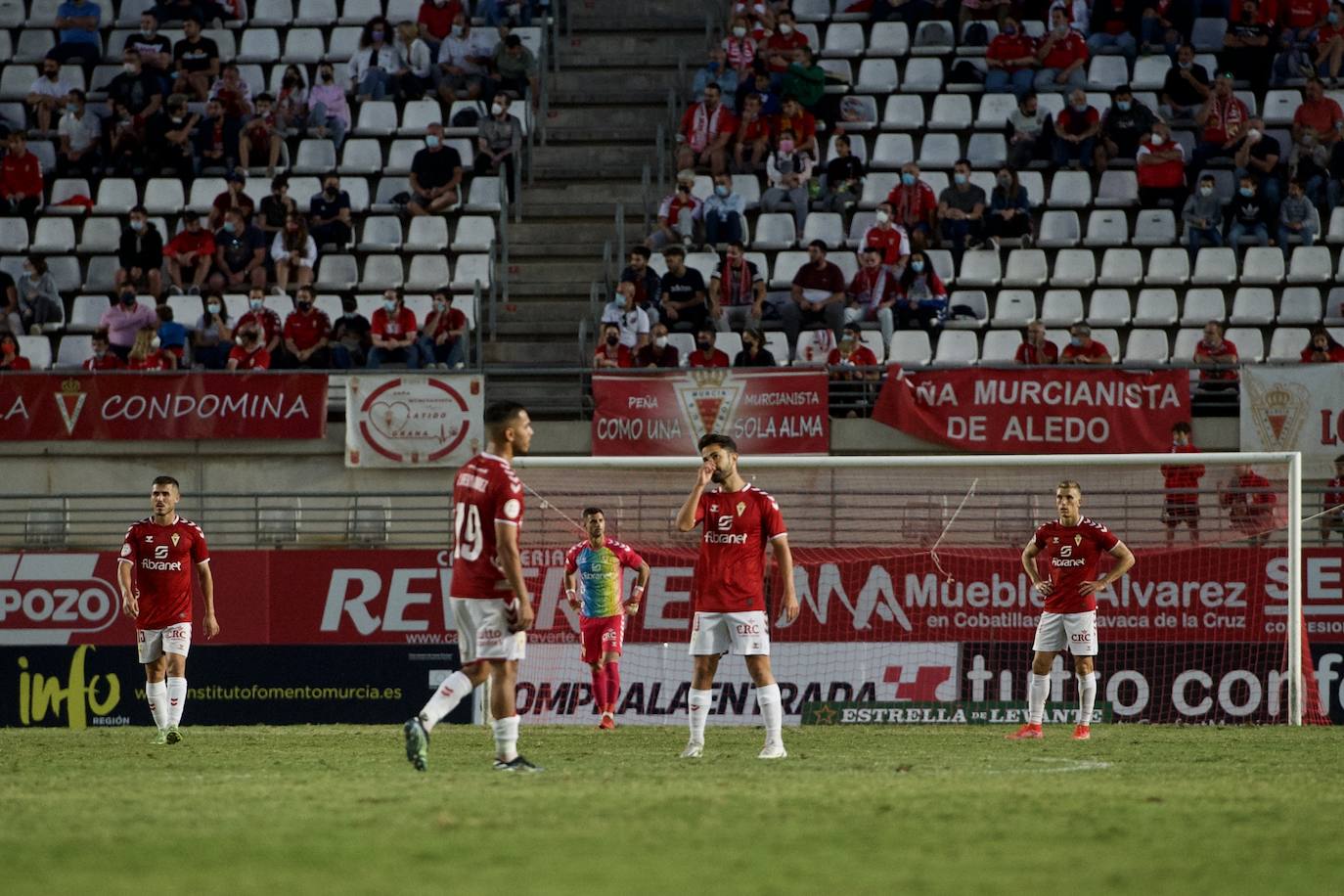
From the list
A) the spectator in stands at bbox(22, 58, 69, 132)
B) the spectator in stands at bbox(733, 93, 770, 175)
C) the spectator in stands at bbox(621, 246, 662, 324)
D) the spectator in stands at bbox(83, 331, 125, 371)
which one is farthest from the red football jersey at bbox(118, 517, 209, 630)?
the spectator in stands at bbox(22, 58, 69, 132)

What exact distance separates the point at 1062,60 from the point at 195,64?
44.0 feet

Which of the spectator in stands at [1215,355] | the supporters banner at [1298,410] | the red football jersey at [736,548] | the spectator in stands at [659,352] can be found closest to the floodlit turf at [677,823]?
the red football jersey at [736,548]

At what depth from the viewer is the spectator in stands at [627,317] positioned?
24625 mm

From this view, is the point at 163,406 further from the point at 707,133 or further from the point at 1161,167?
the point at 1161,167

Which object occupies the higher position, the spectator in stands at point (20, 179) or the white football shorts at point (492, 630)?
the spectator in stands at point (20, 179)

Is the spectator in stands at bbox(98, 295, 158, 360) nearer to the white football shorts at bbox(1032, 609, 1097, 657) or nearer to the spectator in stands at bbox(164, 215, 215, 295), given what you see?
the spectator in stands at bbox(164, 215, 215, 295)

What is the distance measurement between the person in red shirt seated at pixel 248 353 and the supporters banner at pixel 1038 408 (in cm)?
790

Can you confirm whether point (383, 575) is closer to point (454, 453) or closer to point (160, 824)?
point (454, 453)

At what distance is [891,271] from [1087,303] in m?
2.80

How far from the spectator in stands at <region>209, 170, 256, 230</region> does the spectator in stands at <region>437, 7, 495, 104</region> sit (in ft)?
11.6

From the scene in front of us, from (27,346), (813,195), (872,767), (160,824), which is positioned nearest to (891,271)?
(813,195)

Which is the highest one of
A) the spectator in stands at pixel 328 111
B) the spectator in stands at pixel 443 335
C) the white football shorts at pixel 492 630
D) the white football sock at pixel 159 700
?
the spectator in stands at pixel 328 111

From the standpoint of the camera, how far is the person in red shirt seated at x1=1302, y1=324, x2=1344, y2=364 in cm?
2286

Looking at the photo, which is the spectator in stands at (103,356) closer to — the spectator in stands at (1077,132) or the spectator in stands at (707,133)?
the spectator in stands at (707,133)
